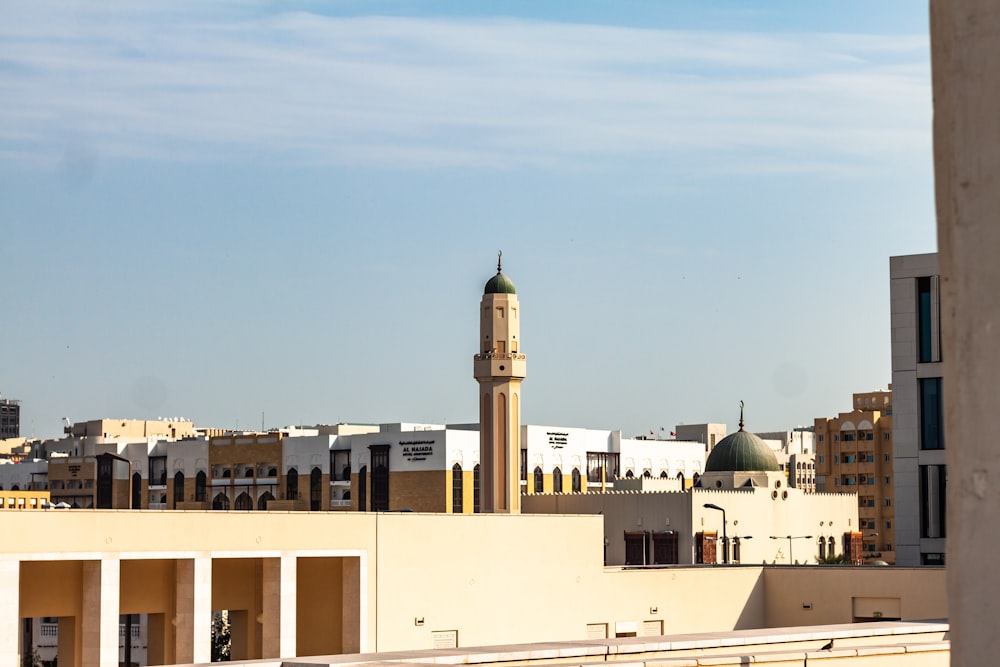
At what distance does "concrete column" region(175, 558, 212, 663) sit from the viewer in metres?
31.8

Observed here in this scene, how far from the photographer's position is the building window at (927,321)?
129 feet

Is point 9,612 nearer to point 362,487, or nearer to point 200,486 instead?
point 362,487

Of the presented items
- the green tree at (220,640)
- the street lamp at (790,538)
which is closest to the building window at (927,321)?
the green tree at (220,640)

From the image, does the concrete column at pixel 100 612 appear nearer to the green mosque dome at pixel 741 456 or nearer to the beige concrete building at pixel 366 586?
the beige concrete building at pixel 366 586

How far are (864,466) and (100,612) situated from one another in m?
96.9

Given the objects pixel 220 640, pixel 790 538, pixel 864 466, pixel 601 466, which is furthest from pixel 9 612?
pixel 864 466

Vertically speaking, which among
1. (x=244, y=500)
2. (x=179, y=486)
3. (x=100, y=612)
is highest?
(x=179, y=486)

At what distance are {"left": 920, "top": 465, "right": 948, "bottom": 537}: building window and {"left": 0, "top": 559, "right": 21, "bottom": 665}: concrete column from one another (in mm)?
23153

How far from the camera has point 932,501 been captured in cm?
3912

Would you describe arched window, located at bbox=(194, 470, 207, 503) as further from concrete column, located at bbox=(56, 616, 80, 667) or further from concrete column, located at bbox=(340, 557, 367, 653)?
concrete column, located at bbox=(56, 616, 80, 667)

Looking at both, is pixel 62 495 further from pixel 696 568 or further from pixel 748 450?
pixel 696 568

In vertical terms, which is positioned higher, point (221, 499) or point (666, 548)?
point (221, 499)

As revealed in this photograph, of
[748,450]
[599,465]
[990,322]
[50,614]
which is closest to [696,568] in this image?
[50,614]

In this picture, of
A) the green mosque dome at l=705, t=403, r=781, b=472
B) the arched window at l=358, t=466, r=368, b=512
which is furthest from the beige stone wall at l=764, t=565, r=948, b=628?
the arched window at l=358, t=466, r=368, b=512
